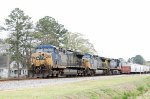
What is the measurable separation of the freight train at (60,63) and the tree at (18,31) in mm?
16952

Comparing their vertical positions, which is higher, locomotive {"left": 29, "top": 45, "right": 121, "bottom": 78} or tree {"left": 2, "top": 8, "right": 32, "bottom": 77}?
tree {"left": 2, "top": 8, "right": 32, "bottom": 77}

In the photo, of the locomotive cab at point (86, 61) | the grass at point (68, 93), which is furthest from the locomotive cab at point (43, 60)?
the locomotive cab at point (86, 61)

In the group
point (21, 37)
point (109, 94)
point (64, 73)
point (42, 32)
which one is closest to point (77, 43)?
point (42, 32)

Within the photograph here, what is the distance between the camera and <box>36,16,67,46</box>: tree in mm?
83875

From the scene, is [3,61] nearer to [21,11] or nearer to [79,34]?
[21,11]

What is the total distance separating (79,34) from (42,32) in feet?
95.1

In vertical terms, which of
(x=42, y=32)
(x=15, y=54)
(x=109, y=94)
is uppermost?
(x=42, y=32)

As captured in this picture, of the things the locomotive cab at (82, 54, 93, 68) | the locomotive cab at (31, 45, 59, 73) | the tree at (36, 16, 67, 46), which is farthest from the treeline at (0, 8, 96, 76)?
the locomotive cab at (31, 45, 59, 73)

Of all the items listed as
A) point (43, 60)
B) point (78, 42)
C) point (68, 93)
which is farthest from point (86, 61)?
point (78, 42)

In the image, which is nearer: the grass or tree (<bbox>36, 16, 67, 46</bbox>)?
the grass

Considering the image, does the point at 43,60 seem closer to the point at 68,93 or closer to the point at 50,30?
the point at 68,93

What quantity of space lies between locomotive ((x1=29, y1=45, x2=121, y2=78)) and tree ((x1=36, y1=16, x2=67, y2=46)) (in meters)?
20.5

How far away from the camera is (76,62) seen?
57094 millimetres

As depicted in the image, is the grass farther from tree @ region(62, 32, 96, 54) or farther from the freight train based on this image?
tree @ region(62, 32, 96, 54)
